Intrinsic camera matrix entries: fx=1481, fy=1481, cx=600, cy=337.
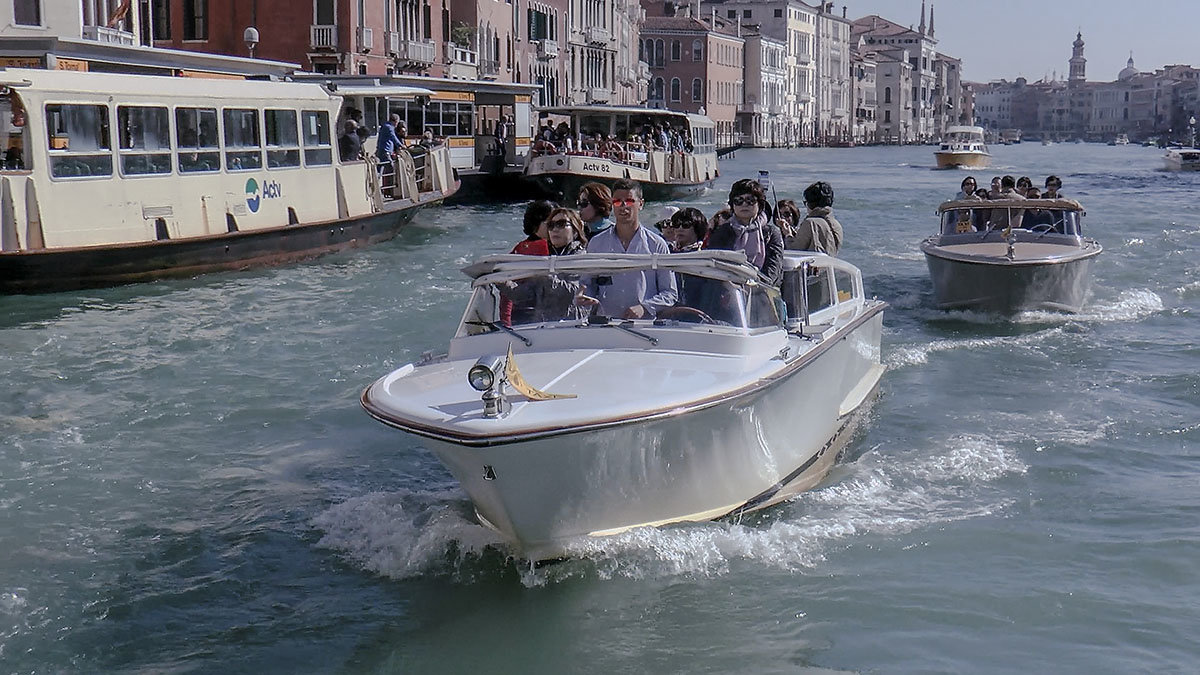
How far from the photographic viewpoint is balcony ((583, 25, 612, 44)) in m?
67.2

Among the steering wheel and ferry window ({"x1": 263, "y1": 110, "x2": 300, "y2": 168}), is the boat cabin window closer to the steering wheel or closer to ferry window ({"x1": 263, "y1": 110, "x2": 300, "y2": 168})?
ferry window ({"x1": 263, "y1": 110, "x2": 300, "y2": 168})

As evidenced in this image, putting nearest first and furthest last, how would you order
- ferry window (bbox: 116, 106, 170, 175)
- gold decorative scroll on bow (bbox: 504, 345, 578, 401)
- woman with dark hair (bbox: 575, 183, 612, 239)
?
gold decorative scroll on bow (bbox: 504, 345, 578, 401), woman with dark hair (bbox: 575, 183, 612, 239), ferry window (bbox: 116, 106, 170, 175)

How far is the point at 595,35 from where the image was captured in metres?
68.3

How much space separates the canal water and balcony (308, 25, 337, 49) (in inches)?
965

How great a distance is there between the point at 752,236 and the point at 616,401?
2610 millimetres

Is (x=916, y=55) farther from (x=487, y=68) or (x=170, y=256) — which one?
(x=170, y=256)

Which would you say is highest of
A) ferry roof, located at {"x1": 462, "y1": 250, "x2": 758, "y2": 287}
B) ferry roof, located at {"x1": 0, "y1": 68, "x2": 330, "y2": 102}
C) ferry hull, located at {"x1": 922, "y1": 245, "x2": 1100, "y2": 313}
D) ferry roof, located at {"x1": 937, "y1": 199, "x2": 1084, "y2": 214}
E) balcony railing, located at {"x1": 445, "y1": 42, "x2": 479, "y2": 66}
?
balcony railing, located at {"x1": 445, "y1": 42, "x2": 479, "y2": 66}

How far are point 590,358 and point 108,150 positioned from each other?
11.1m

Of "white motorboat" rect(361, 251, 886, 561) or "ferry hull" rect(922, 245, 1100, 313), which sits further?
"ferry hull" rect(922, 245, 1100, 313)

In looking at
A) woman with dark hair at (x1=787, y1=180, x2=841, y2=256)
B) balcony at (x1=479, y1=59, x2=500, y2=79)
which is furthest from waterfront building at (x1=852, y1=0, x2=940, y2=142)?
woman with dark hair at (x1=787, y1=180, x2=841, y2=256)

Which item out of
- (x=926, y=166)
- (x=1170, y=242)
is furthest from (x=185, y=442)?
(x=926, y=166)

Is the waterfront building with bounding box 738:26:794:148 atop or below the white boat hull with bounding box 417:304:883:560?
atop

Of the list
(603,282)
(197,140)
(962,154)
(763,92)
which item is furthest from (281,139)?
(763,92)

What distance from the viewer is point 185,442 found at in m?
9.37
